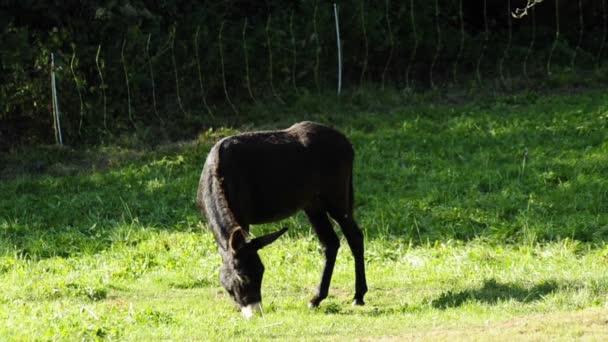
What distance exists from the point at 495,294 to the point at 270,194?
6.88ft

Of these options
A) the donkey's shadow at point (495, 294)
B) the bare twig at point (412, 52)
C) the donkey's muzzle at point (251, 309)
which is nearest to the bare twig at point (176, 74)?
the bare twig at point (412, 52)

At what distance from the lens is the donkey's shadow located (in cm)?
851

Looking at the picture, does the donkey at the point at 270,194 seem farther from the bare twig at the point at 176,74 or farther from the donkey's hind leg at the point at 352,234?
the bare twig at the point at 176,74

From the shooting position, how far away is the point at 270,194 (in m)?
9.05

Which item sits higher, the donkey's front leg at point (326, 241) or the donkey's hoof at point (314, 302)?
the donkey's front leg at point (326, 241)

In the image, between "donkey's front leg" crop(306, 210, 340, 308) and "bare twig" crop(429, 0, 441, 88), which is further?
"bare twig" crop(429, 0, 441, 88)

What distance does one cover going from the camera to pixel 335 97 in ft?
55.7

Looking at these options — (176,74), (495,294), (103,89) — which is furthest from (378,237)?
(103,89)

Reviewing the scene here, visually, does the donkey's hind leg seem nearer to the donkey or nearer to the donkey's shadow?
the donkey

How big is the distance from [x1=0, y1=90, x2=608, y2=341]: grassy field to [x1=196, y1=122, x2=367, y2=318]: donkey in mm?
384

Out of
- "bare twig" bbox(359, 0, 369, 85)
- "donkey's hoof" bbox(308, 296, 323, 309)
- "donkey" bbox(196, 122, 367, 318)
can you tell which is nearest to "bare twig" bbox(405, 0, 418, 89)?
"bare twig" bbox(359, 0, 369, 85)

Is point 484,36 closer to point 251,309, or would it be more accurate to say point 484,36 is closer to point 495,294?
point 495,294

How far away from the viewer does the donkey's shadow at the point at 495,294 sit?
8508 millimetres

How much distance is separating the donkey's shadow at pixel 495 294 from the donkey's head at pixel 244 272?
1.50 meters
